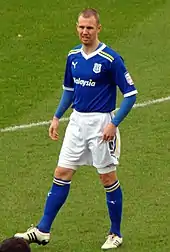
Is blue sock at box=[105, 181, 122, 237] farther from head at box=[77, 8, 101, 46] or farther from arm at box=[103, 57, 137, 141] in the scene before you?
head at box=[77, 8, 101, 46]

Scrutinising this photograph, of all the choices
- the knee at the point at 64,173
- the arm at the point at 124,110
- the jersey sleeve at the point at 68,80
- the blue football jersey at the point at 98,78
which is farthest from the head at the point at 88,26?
the knee at the point at 64,173

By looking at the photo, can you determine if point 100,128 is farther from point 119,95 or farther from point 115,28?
point 115,28

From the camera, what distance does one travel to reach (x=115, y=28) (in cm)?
1853

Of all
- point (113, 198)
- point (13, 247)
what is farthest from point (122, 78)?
point (13, 247)

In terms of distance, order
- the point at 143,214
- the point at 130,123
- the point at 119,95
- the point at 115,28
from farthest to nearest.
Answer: the point at 115,28 < the point at 119,95 < the point at 130,123 < the point at 143,214

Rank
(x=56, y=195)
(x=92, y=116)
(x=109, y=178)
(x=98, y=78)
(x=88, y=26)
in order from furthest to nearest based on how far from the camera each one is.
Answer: (x=56, y=195) < (x=109, y=178) < (x=92, y=116) < (x=98, y=78) < (x=88, y=26)

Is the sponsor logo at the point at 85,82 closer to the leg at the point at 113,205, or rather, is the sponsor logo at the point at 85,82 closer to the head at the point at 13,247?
the leg at the point at 113,205

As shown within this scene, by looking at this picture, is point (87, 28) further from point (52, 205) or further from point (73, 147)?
point (52, 205)

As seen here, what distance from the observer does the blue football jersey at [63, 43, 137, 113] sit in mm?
8125

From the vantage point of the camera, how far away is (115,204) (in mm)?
8531

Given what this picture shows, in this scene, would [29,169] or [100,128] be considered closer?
[100,128]

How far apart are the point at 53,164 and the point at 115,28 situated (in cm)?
781

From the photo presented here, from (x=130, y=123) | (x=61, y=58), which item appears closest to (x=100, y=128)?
(x=130, y=123)

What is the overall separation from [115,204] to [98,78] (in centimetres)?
124
